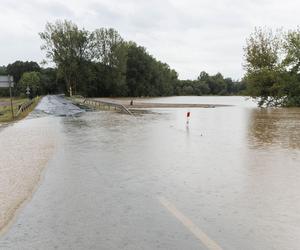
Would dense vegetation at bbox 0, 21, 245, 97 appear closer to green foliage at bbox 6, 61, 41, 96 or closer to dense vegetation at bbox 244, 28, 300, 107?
green foliage at bbox 6, 61, 41, 96

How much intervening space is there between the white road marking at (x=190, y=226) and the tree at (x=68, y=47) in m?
90.2

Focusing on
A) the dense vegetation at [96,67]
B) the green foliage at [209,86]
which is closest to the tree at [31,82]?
the dense vegetation at [96,67]

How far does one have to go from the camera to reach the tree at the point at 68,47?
92.6 metres

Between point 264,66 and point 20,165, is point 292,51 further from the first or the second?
point 20,165

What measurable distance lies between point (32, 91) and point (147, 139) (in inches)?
4907

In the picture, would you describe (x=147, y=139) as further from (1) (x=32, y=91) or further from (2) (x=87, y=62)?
(1) (x=32, y=91)

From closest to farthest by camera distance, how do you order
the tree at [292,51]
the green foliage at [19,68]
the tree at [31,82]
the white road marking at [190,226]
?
the white road marking at [190,226]
the tree at [292,51]
the tree at [31,82]
the green foliage at [19,68]

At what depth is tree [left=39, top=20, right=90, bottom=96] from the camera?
92562 millimetres

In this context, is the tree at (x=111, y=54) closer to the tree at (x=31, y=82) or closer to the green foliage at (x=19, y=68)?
the tree at (x=31, y=82)

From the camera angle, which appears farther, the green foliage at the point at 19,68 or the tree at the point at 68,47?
the green foliage at the point at 19,68

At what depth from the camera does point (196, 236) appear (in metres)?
5.36

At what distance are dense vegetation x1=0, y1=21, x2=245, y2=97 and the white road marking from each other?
9032 centimetres

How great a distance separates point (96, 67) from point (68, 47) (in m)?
14.1

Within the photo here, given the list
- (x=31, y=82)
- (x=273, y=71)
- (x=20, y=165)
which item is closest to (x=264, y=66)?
(x=273, y=71)
